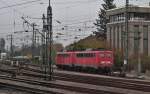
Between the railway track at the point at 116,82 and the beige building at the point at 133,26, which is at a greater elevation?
the beige building at the point at 133,26

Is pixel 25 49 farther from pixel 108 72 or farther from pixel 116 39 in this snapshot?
pixel 108 72

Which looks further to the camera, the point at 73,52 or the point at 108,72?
the point at 73,52

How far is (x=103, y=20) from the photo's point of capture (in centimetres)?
11519

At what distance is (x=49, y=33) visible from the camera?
35250mm

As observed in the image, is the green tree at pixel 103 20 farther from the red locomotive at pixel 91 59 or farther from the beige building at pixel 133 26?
the red locomotive at pixel 91 59

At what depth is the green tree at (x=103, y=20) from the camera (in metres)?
113

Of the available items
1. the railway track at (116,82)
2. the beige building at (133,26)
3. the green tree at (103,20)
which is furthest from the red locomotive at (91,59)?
the green tree at (103,20)

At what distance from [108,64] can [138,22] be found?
138 ft

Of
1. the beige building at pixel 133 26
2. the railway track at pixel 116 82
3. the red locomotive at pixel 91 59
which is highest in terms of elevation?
the beige building at pixel 133 26

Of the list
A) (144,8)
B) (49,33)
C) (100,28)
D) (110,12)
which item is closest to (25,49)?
(100,28)

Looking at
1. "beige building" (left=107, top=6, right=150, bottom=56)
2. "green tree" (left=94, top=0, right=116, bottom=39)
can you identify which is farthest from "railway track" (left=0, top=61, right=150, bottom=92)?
"green tree" (left=94, top=0, right=116, bottom=39)

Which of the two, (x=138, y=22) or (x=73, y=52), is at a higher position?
(x=138, y=22)

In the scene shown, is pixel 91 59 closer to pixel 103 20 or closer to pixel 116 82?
pixel 116 82

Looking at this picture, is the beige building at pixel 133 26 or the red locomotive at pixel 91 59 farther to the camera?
the beige building at pixel 133 26
